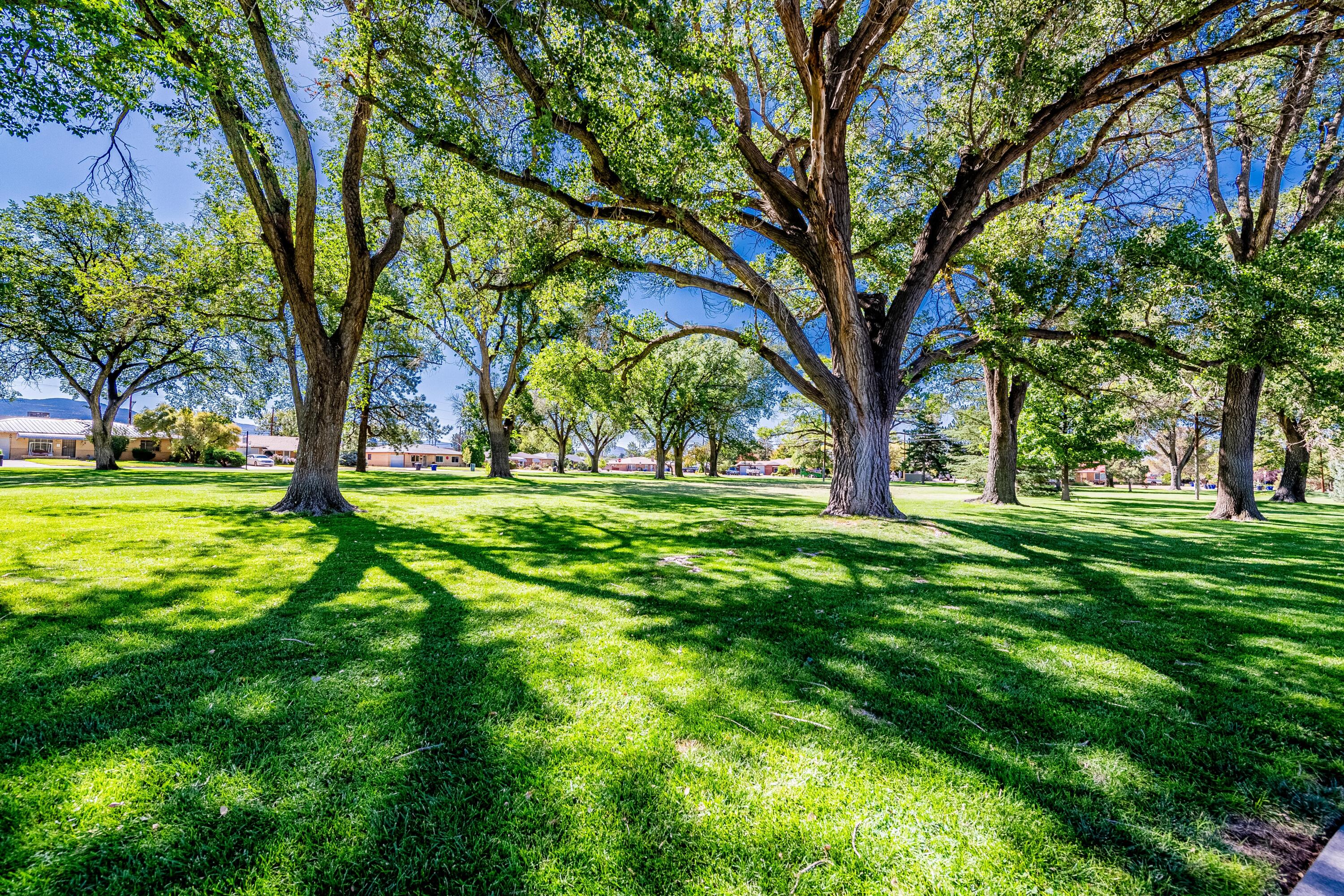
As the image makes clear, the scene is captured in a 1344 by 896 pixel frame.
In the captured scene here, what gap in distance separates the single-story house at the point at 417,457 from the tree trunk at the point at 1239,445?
82.2m

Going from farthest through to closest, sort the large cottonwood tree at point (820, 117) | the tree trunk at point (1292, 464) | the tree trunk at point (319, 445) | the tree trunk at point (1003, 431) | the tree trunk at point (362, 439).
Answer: the tree trunk at point (362, 439), the tree trunk at point (1292, 464), the tree trunk at point (1003, 431), the tree trunk at point (319, 445), the large cottonwood tree at point (820, 117)

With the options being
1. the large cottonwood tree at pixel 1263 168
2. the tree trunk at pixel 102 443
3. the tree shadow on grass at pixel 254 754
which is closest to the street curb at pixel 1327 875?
the tree shadow on grass at pixel 254 754

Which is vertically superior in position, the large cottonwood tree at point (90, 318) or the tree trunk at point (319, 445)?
the large cottonwood tree at point (90, 318)

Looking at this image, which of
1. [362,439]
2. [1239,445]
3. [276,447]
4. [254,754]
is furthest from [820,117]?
[276,447]

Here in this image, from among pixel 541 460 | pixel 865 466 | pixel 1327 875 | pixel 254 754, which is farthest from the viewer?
pixel 541 460

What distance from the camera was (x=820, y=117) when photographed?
25.9 ft

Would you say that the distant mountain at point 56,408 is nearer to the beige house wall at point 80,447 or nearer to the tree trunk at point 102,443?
the beige house wall at point 80,447

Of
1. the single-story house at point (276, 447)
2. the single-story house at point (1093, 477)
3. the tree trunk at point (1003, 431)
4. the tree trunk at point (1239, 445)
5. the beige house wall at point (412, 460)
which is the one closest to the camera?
the tree trunk at point (1239, 445)

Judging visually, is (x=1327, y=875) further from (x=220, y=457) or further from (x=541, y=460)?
(x=541, y=460)

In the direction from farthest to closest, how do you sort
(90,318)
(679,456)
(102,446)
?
(679,456), (102,446), (90,318)

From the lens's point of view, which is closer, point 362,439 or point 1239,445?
point 1239,445

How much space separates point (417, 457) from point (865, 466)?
85.9 m

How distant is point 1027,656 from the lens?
3.25 m

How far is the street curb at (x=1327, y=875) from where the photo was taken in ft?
4.89
